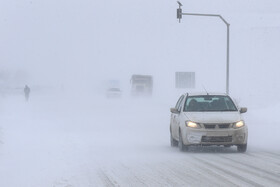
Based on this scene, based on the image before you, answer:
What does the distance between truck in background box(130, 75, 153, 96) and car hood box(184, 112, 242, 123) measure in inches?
2029

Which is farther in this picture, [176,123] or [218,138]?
[176,123]

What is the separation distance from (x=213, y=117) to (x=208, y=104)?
115cm

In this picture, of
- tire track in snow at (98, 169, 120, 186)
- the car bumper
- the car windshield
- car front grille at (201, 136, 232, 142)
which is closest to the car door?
the car windshield

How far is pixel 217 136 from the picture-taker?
13773 millimetres

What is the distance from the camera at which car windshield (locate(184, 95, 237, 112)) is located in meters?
15.0

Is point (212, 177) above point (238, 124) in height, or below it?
Answer: below

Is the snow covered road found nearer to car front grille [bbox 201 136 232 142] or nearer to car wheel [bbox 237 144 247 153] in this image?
car wheel [bbox 237 144 247 153]

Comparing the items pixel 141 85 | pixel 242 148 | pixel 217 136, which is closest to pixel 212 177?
pixel 217 136

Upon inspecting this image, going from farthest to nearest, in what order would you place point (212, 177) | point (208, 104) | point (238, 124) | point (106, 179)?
point (208, 104) → point (238, 124) → point (212, 177) → point (106, 179)

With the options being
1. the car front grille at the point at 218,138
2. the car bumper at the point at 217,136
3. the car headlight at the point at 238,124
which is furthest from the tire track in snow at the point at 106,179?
the car headlight at the point at 238,124

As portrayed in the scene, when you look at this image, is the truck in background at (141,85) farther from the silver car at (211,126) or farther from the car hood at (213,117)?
the car hood at (213,117)

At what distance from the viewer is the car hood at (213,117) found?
545 inches

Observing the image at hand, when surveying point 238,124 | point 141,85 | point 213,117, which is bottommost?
point 141,85

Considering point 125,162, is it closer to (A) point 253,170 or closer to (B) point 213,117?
(B) point 213,117
